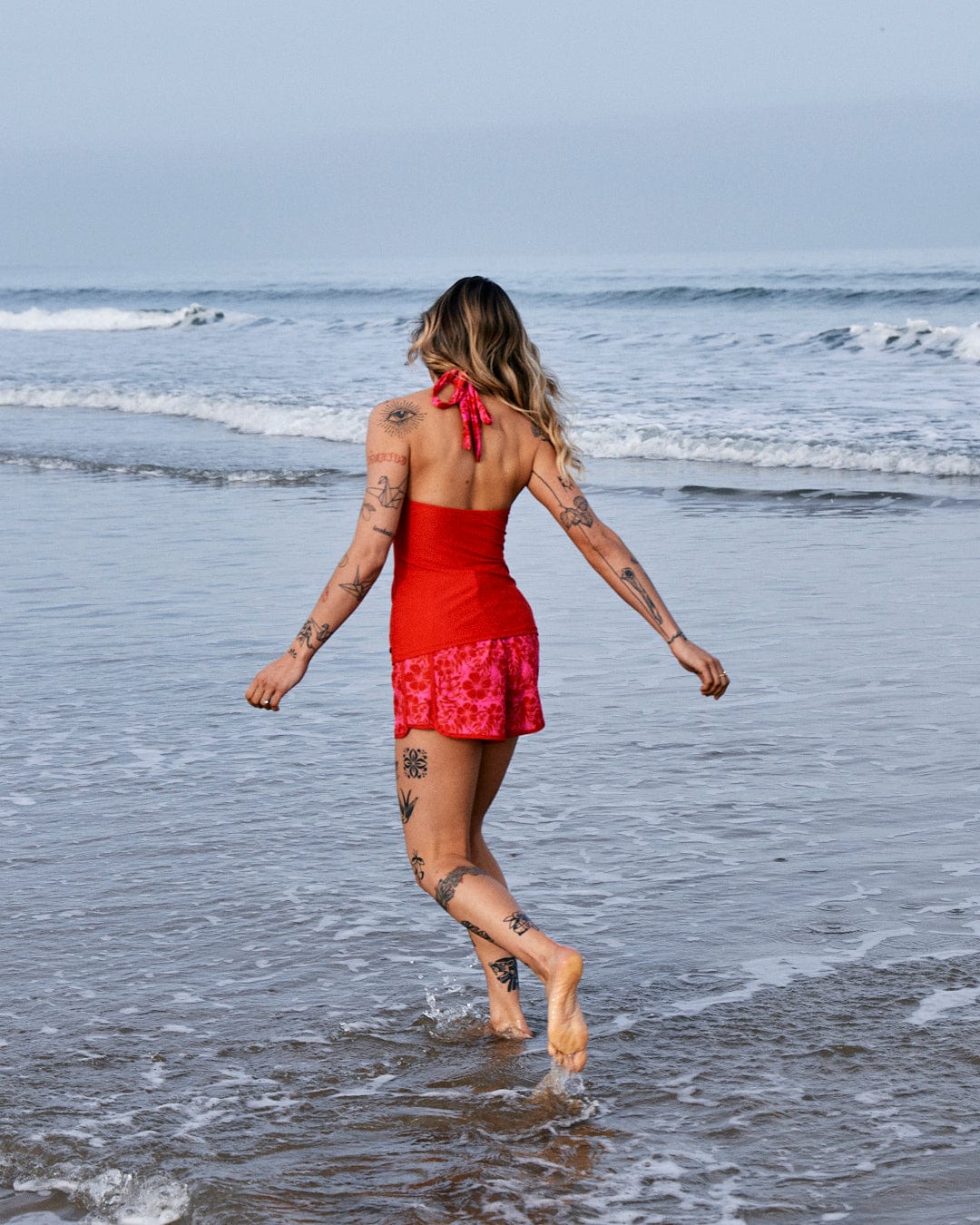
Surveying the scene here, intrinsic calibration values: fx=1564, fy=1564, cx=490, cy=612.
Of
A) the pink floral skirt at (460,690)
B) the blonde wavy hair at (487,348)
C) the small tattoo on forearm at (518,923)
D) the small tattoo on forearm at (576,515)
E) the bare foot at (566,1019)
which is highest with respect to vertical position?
the blonde wavy hair at (487,348)

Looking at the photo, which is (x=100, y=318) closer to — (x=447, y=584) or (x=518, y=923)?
(x=447, y=584)

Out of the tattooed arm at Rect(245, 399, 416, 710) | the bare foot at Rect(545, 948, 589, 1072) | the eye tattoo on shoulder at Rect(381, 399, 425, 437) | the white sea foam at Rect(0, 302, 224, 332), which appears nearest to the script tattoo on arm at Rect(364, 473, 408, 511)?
the tattooed arm at Rect(245, 399, 416, 710)

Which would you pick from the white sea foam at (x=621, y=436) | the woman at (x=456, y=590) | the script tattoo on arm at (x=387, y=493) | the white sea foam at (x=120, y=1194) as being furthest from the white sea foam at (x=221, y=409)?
the white sea foam at (x=120, y=1194)

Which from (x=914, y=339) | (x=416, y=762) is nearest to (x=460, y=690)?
(x=416, y=762)

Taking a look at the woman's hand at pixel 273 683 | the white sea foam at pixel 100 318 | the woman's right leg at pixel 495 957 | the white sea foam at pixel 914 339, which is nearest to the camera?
the woman's hand at pixel 273 683

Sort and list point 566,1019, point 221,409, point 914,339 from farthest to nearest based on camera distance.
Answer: point 914,339, point 221,409, point 566,1019

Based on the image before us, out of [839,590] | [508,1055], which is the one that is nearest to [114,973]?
[508,1055]

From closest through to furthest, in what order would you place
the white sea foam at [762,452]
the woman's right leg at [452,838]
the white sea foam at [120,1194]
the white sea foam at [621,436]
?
the white sea foam at [120,1194], the woman's right leg at [452,838], the white sea foam at [762,452], the white sea foam at [621,436]

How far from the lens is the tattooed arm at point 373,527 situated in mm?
3703

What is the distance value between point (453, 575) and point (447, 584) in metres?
0.03

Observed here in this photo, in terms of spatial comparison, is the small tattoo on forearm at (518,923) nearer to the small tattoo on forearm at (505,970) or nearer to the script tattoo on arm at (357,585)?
the small tattoo on forearm at (505,970)

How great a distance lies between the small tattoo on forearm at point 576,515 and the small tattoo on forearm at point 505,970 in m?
1.11

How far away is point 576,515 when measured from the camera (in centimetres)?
395

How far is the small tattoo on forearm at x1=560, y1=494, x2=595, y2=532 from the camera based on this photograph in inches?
155
